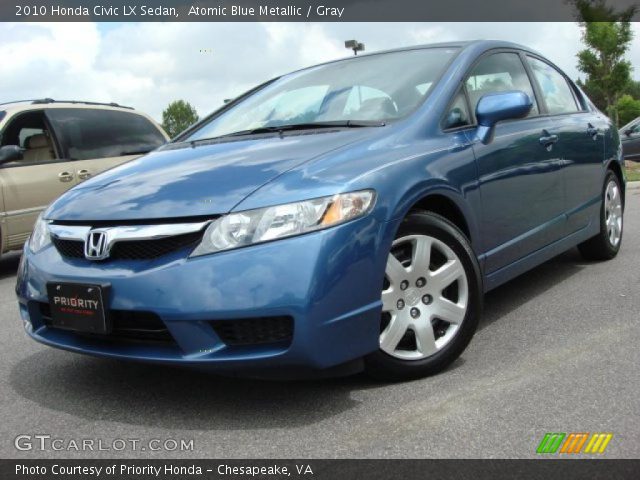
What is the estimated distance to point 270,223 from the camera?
2523 mm

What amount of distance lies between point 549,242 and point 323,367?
211 cm

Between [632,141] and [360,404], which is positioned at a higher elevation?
[360,404]

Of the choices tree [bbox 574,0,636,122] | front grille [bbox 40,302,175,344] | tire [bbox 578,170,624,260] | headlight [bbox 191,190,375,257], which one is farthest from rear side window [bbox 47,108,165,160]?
tree [bbox 574,0,636,122]

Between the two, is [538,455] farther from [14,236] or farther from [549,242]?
[14,236]

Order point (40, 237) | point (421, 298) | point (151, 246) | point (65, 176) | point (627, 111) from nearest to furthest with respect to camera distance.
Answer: point (151, 246) < point (421, 298) < point (40, 237) < point (65, 176) < point (627, 111)

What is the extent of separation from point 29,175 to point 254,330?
5.14 meters

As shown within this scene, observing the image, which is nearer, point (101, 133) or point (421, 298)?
point (421, 298)

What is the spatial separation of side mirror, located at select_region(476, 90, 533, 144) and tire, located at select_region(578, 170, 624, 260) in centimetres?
190

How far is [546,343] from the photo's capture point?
3381mm

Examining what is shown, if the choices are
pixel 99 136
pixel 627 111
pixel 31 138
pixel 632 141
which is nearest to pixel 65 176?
pixel 31 138

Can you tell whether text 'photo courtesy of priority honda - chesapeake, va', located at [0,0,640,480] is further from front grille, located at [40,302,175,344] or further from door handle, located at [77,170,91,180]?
door handle, located at [77,170,91,180]

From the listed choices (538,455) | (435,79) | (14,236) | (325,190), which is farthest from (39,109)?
(538,455)

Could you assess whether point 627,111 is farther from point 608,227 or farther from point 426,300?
point 426,300

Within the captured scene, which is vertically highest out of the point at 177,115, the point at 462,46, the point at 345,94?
the point at 462,46
